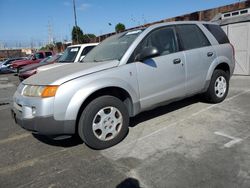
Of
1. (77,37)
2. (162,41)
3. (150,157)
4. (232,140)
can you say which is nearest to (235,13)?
(162,41)

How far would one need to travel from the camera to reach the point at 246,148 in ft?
11.1

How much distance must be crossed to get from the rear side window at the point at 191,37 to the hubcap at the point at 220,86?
86 centimetres

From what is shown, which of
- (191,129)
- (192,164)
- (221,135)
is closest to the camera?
(192,164)

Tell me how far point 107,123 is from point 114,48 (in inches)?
56.5

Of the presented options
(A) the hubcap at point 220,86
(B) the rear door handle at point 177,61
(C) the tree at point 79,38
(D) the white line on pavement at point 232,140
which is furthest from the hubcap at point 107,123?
(C) the tree at point 79,38

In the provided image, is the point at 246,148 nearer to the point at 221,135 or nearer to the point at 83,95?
the point at 221,135

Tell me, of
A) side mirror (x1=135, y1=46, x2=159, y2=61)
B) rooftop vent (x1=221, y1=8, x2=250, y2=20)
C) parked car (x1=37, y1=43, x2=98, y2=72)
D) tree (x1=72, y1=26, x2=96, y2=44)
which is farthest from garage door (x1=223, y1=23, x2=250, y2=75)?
tree (x1=72, y1=26, x2=96, y2=44)

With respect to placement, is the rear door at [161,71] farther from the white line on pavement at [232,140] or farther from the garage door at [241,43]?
the garage door at [241,43]

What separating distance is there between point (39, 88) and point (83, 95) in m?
0.64

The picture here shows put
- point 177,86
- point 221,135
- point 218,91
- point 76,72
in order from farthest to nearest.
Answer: point 218,91
point 177,86
point 221,135
point 76,72

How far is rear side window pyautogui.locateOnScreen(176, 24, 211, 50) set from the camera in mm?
4746

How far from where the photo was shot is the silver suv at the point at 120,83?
3.39 m

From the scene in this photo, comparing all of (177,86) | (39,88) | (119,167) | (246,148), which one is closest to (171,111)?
(177,86)

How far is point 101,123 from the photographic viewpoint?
3.67 m
